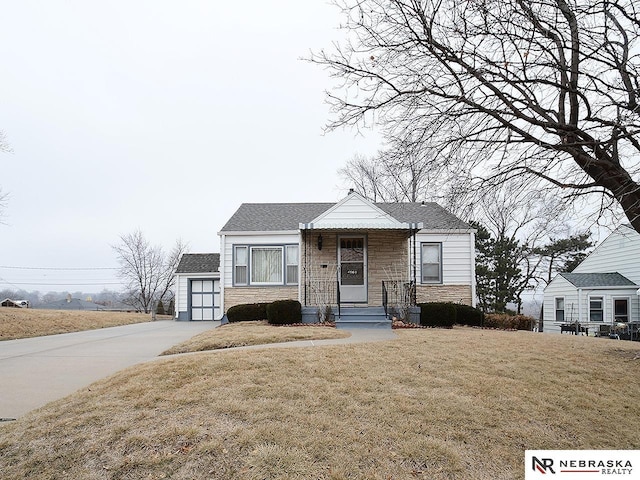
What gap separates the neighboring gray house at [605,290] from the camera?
2089 cm

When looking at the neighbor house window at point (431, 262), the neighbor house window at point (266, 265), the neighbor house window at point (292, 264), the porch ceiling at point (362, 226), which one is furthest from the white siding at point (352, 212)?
the neighbor house window at point (431, 262)

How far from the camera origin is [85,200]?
30516 millimetres

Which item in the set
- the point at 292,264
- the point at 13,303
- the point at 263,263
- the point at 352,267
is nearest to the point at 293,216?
the point at 292,264


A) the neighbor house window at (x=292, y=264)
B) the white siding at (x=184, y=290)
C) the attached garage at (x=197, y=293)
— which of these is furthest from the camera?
the attached garage at (x=197, y=293)

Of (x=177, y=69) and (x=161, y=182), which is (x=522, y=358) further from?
(x=161, y=182)

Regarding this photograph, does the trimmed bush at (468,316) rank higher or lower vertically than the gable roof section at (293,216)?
lower

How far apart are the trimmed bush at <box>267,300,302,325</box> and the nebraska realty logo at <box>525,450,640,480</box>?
10.3m

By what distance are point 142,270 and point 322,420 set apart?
35.0 metres

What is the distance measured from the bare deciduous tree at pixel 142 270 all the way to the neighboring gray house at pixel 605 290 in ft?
91.3

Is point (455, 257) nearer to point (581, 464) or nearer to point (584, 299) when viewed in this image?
point (584, 299)

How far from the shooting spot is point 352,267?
16.2m

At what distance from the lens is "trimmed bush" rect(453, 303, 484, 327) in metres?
15.1

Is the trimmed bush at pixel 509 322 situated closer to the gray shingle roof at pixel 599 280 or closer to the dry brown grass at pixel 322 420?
the gray shingle roof at pixel 599 280

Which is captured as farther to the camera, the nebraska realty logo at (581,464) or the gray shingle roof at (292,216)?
the gray shingle roof at (292,216)
